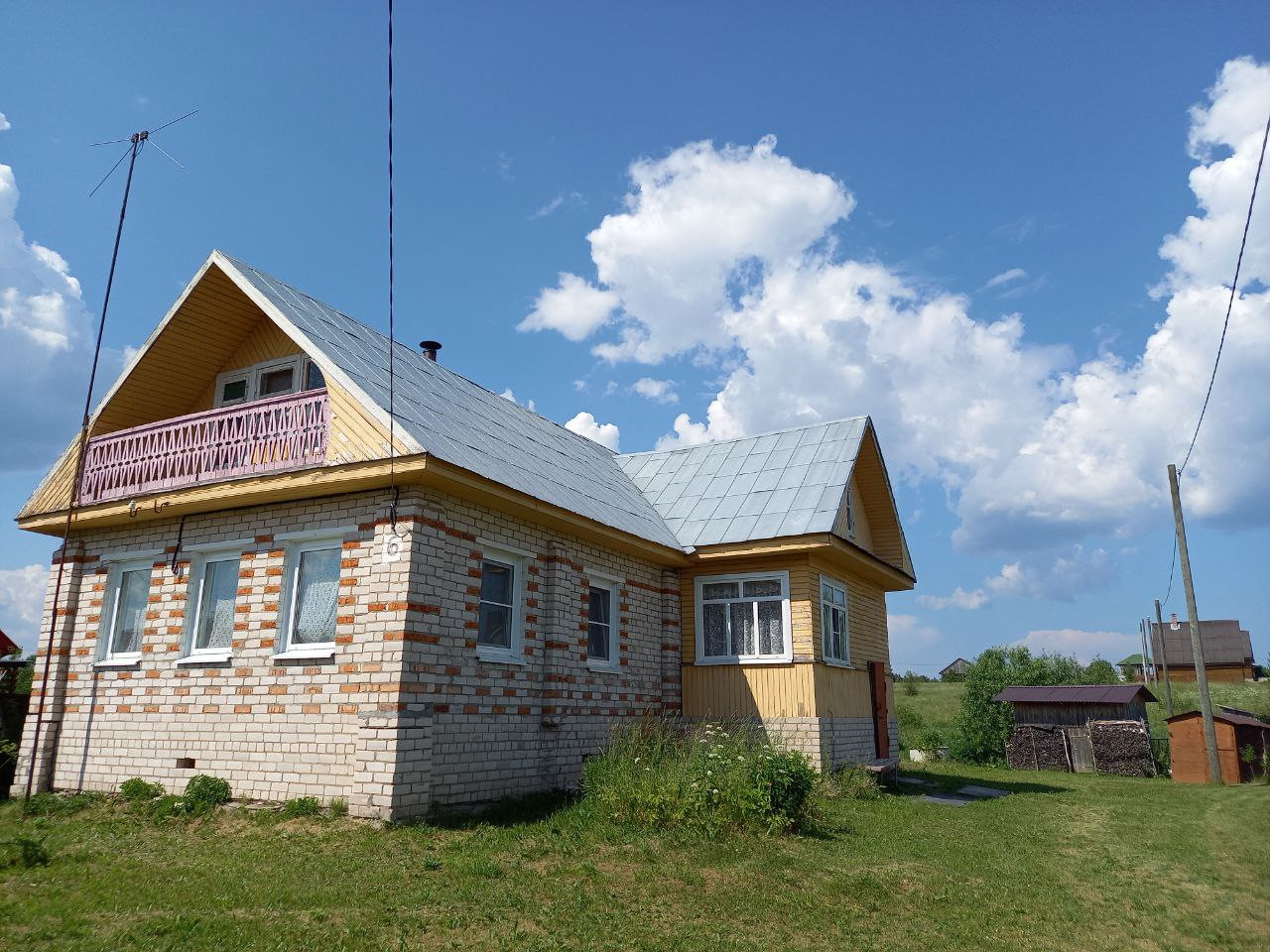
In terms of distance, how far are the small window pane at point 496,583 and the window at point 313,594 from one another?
190cm

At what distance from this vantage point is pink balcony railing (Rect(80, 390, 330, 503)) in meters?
11.5

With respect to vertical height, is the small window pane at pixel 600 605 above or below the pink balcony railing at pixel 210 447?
below

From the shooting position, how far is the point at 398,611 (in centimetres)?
1036

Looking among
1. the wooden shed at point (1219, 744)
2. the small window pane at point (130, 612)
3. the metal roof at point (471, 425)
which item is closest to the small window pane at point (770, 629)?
the metal roof at point (471, 425)

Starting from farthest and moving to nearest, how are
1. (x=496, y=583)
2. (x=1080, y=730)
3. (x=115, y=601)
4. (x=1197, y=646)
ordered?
(x=1080, y=730) < (x=1197, y=646) < (x=115, y=601) < (x=496, y=583)

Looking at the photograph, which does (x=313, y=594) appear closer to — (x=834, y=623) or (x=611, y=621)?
(x=611, y=621)

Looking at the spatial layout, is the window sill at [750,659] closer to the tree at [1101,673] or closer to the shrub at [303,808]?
the shrub at [303,808]

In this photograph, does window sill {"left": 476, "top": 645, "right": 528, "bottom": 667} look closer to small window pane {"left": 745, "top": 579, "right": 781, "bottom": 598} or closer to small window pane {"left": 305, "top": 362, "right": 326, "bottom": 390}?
small window pane {"left": 745, "top": 579, "right": 781, "bottom": 598}

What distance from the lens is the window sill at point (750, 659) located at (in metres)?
14.9

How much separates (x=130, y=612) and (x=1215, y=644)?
2705 inches

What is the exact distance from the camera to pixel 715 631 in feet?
52.2

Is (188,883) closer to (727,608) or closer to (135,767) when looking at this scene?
(135,767)

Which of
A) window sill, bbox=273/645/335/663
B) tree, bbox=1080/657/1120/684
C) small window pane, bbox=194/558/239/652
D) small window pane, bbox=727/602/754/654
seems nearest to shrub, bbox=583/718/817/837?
window sill, bbox=273/645/335/663

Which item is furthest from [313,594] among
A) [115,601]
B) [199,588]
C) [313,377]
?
[115,601]
